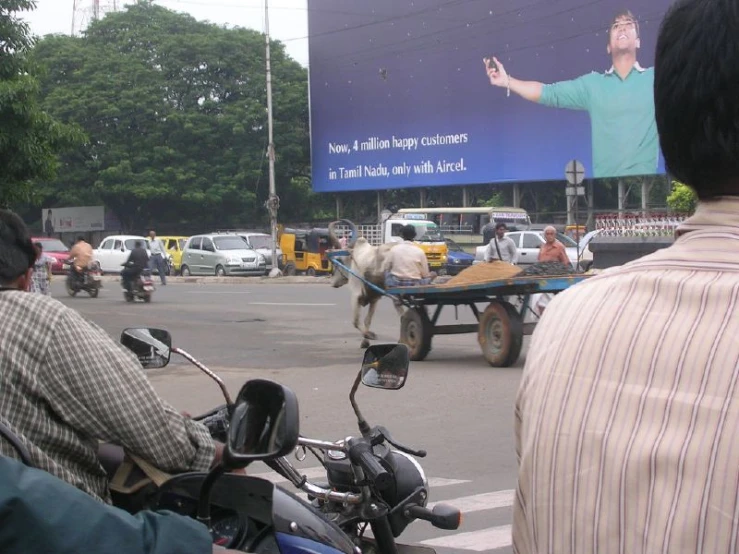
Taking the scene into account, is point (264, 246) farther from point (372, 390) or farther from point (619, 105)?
point (372, 390)

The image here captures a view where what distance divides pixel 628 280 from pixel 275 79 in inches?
1991

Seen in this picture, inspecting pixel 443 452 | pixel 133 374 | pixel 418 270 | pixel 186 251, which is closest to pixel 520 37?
pixel 186 251

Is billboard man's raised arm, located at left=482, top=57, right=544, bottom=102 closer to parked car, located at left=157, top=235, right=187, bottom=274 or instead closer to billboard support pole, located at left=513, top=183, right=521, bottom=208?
billboard support pole, located at left=513, top=183, right=521, bottom=208

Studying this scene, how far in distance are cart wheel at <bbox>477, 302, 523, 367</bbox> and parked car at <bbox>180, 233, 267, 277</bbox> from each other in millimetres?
25325

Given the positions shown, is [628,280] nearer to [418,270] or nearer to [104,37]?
[418,270]

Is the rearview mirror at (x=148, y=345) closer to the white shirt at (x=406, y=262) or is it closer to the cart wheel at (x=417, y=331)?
the cart wheel at (x=417, y=331)

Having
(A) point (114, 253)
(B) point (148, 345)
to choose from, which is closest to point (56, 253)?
(A) point (114, 253)

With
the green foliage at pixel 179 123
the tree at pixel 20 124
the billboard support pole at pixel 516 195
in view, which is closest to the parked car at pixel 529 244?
the billboard support pole at pixel 516 195

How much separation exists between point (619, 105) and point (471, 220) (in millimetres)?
6382

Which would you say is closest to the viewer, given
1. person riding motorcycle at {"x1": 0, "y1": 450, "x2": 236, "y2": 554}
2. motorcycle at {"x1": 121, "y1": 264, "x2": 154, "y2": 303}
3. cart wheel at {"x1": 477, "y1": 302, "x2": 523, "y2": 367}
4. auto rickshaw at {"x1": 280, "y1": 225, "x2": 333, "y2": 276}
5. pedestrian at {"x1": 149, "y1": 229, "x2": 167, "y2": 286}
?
person riding motorcycle at {"x1": 0, "y1": 450, "x2": 236, "y2": 554}

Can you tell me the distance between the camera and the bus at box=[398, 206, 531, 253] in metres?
37.5

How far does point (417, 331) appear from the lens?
13.2m

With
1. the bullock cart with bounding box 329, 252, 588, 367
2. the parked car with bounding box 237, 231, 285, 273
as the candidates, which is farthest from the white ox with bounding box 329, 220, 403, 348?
the parked car with bounding box 237, 231, 285, 273

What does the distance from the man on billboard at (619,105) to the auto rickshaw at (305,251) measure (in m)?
10.1
